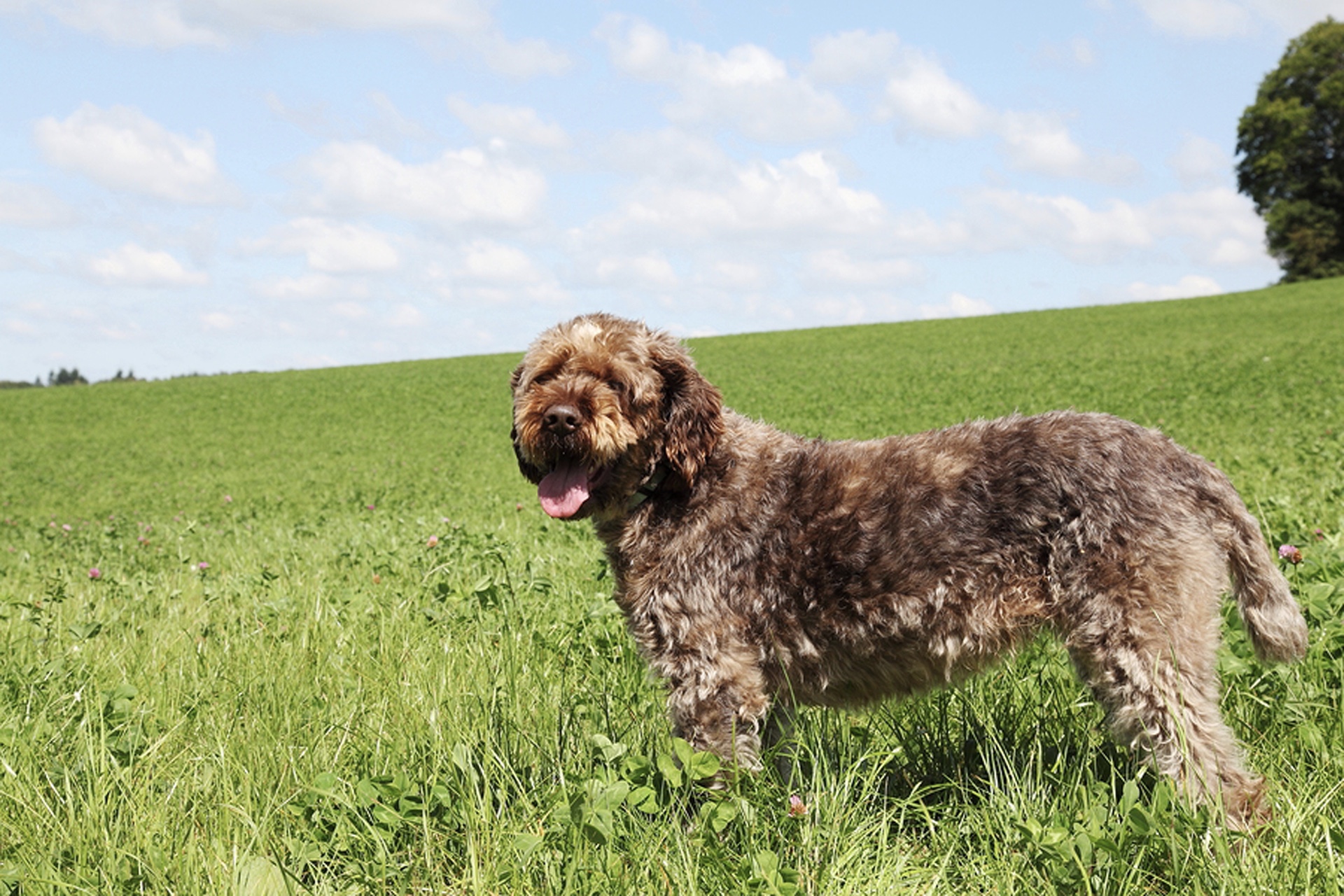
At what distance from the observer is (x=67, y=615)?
19.2 feet

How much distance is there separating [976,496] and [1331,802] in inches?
59.0

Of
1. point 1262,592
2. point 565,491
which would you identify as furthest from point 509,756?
point 1262,592

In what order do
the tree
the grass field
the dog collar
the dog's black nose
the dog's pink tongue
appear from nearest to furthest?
the grass field → the dog's black nose → the dog's pink tongue → the dog collar → the tree

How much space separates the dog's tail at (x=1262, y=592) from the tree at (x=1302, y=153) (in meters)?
69.9

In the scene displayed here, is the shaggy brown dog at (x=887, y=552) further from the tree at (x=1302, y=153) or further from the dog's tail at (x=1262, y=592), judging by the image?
the tree at (x=1302, y=153)

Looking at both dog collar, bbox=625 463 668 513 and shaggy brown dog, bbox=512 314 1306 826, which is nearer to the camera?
shaggy brown dog, bbox=512 314 1306 826

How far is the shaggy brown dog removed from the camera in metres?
3.02

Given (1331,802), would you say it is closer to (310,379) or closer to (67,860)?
(67,860)

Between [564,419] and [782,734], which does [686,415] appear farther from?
[782,734]

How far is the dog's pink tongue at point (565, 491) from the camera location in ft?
11.5

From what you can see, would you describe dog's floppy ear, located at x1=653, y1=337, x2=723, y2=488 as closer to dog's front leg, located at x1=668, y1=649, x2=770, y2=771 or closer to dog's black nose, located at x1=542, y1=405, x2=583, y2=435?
dog's black nose, located at x1=542, y1=405, x2=583, y2=435

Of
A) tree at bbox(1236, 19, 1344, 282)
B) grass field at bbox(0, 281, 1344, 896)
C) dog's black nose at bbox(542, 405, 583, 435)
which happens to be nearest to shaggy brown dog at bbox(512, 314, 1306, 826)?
dog's black nose at bbox(542, 405, 583, 435)

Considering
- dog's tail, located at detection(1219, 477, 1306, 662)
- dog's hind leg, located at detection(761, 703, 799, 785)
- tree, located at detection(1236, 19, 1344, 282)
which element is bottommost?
dog's hind leg, located at detection(761, 703, 799, 785)

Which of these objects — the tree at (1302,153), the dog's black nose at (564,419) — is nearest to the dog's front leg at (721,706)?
the dog's black nose at (564,419)
